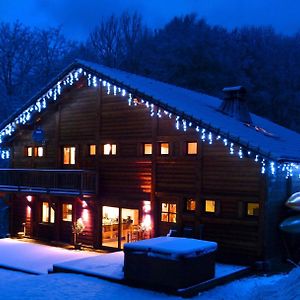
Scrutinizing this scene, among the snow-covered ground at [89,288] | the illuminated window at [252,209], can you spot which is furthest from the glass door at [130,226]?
the illuminated window at [252,209]

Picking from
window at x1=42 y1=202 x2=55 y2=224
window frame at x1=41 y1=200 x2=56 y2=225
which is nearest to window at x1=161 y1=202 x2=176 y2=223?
window frame at x1=41 y1=200 x2=56 y2=225

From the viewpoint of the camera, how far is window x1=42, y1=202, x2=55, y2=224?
22125 mm

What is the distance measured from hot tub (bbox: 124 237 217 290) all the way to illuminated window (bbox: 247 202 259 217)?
294 centimetres

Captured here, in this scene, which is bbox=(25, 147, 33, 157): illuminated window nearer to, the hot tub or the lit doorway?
the lit doorway

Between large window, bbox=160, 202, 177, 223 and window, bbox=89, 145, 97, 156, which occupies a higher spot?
window, bbox=89, 145, 97, 156

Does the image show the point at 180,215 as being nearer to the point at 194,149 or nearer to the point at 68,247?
the point at 194,149

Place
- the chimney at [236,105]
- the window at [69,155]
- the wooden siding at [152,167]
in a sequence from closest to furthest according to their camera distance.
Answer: the wooden siding at [152,167] → the chimney at [236,105] → the window at [69,155]

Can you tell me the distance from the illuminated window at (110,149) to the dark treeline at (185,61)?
20.9 m

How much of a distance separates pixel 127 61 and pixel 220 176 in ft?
111

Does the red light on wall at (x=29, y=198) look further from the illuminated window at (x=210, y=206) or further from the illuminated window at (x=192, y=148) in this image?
the illuminated window at (x=210, y=206)

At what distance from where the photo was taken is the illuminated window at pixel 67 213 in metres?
21.3

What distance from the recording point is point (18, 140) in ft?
77.9

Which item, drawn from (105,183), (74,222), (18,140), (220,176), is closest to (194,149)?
(220,176)

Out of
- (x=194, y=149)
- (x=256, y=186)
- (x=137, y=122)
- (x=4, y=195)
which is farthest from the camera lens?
(x=4, y=195)
